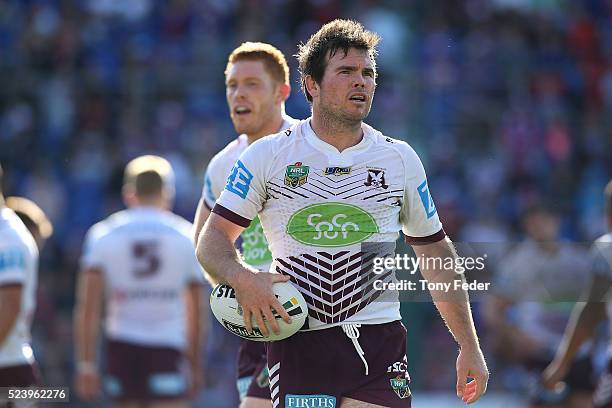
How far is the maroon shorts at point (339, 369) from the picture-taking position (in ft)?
17.5

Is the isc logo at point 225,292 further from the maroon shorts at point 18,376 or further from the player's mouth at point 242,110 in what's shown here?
the maroon shorts at point 18,376

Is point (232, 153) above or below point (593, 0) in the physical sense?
below

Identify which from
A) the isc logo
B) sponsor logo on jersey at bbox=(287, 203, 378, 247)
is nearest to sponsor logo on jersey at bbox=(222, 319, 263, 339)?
the isc logo

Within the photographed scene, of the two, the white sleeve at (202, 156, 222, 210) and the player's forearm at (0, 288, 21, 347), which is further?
the player's forearm at (0, 288, 21, 347)

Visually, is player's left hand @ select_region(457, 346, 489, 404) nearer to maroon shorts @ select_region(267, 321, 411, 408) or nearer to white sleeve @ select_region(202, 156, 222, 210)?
maroon shorts @ select_region(267, 321, 411, 408)

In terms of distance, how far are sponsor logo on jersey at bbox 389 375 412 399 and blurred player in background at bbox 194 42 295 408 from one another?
159cm

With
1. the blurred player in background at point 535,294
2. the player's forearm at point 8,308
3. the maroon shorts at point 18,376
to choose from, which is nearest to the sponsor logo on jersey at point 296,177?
the player's forearm at point 8,308

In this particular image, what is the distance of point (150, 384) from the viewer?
1064cm

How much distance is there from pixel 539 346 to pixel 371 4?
925 centimetres

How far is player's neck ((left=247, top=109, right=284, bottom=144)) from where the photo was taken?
7.05 metres

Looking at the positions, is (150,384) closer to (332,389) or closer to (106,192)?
(332,389)

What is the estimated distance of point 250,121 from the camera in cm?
702

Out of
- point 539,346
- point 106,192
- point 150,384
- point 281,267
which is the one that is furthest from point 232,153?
point 106,192

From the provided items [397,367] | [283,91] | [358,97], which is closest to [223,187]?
[283,91]
